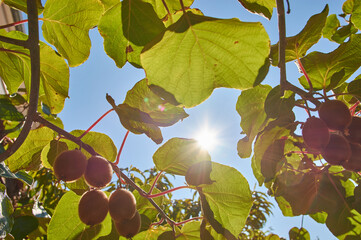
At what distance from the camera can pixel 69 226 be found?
133cm

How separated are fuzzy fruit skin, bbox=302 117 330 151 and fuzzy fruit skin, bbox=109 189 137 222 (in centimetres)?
75

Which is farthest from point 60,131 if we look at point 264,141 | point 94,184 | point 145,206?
point 264,141

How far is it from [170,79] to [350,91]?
85 centimetres

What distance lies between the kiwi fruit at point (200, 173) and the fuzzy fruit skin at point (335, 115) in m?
0.51

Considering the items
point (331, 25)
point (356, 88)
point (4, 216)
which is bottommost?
point (4, 216)

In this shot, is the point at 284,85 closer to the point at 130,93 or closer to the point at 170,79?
the point at 170,79

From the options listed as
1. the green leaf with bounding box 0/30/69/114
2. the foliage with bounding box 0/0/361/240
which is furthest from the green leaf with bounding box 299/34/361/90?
the green leaf with bounding box 0/30/69/114

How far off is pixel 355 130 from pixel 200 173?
668 millimetres

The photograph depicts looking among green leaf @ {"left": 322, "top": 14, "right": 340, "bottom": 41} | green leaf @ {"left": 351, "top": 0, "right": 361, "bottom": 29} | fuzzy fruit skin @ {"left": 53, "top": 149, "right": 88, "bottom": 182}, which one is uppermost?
green leaf @ {"left": 322, "top": 14, "right": 340, "bottom": 41}

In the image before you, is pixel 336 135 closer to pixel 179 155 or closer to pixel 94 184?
pixel 179 155

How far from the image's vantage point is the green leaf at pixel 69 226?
1296mm

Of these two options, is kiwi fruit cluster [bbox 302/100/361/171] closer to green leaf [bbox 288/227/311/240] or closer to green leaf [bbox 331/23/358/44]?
green leaf [bbox 331/23/358/44]

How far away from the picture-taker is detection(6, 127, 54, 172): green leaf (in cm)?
139

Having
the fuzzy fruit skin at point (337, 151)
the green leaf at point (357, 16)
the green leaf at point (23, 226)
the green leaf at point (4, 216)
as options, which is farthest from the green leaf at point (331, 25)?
the green leaf at point (23, 226)
